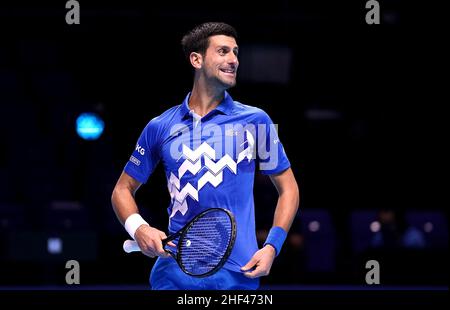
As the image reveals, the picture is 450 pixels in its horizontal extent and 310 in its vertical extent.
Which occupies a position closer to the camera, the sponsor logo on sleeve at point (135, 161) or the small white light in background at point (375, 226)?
the sponsor logo on sleeve at point (135, 161)

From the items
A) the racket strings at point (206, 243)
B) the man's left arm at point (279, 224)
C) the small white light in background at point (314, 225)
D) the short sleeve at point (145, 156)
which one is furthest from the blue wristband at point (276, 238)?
the small white light in background at point (314, 225)

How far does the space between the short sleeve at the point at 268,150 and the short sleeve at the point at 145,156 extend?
0.46m

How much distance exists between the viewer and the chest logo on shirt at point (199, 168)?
3.49 metres

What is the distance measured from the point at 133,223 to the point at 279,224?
61cm

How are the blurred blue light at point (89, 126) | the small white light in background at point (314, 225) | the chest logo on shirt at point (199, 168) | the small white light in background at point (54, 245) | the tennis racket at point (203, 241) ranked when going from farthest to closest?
the blurred blue light at point (89, 126)
the small white light in background at point (314, 225)
the small white light in background at point (54, 245)
the chest logo on shirt at point (199, 168)
the tennis racket at point (203, 241)

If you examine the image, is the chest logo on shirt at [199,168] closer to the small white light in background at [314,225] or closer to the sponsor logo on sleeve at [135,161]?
the sponsor logo on sleeve at [135,161]

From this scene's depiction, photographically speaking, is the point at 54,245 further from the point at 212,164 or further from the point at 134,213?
the point at 212,164

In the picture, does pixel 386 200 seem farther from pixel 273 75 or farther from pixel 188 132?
pixel 188 132

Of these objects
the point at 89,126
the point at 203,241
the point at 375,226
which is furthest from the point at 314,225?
the point at 203,241

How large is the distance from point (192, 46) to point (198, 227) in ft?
2.97

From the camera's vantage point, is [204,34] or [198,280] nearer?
[198,280]

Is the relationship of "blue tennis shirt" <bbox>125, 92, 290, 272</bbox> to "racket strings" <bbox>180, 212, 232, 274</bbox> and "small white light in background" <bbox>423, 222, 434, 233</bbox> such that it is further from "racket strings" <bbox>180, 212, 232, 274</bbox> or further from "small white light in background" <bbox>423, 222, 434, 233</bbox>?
"small white light in background" <bbox>423, 222, 434, 233</bbox>

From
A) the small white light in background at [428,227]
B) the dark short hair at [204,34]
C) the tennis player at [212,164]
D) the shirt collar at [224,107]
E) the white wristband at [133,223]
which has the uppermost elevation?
the dark short hair at [204,34]

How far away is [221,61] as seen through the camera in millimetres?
3586
